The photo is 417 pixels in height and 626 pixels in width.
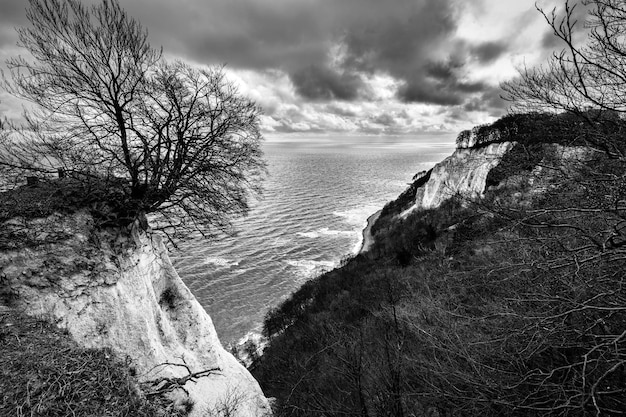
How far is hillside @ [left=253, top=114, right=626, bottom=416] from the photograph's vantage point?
14.6 ft

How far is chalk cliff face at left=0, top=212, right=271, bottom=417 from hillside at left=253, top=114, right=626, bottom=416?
116 inches

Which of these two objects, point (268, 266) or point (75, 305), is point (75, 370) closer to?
point (75, 305)

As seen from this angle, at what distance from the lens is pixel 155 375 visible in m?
6.88

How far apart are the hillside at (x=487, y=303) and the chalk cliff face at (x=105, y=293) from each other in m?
2.94

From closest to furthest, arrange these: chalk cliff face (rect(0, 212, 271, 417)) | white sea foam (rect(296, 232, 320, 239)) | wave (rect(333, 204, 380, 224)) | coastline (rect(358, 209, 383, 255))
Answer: chalk cliff face (rect(0, 212, 271, 417)) < coastline (rect(358, 209, 383, 255)) < white sea foam (rect(296, 232, 320, 239)) < wave (rect(333, 204, 380, 224))

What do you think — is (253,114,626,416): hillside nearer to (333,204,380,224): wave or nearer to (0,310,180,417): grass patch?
(0,310,180,417): grass patch

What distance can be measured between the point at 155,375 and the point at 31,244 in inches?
156

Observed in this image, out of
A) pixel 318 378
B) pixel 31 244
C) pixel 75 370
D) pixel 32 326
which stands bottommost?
pixel 318 378

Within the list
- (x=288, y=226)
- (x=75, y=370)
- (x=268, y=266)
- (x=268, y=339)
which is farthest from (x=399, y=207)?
(x=75, y=370)

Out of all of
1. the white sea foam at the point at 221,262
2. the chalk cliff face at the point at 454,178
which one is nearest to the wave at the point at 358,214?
the chalk cliff face at the point at 454,178

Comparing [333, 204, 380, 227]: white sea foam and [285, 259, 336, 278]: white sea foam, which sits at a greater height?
[333, 204, 380, 227]: white sea foam

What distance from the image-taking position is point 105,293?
22.0 ft

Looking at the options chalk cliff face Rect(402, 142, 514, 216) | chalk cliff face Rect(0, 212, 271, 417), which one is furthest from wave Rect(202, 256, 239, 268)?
chalk cliff face Rect(402, 142, 514, 216)

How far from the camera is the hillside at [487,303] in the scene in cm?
446
